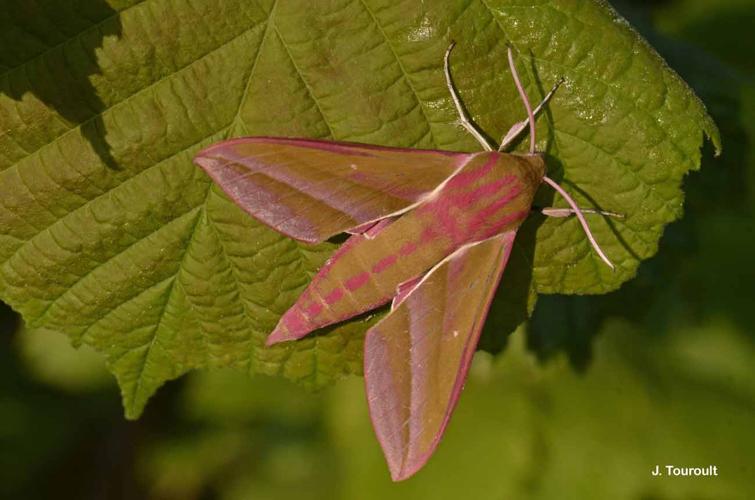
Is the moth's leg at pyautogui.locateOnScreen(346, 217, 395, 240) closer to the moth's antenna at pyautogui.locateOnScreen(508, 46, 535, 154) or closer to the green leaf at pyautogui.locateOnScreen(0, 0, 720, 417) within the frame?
the green leaf at pyautogui.locateOnScreen(0, 0, 720, 417)

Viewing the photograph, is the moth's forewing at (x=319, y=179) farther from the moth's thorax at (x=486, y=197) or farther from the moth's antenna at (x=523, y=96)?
the moth's antenna at (x=523, y=96)

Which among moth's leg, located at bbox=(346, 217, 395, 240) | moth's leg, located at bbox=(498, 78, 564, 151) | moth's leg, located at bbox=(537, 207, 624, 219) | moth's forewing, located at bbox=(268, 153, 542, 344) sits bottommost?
moth's leg, located at bbox=(537, 207, 624, 219)

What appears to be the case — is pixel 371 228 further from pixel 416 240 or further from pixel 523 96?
pixel 523 96

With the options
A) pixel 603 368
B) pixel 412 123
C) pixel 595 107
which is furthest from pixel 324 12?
pixel 603 368

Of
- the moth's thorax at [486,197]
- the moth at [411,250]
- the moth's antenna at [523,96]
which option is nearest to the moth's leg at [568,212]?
the moth at [411,250]

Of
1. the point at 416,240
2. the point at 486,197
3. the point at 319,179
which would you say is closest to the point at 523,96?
the point at 486,197

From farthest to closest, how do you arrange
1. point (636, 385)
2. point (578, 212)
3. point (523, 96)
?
point (636, 385) < point (578, 212) < point (523, 96)

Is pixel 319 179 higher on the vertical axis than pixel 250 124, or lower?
lower

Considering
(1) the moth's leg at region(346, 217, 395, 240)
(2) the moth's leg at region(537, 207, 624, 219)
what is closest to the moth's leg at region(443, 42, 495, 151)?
(2) the moth's leg at region(537, 207, 624, 219)
